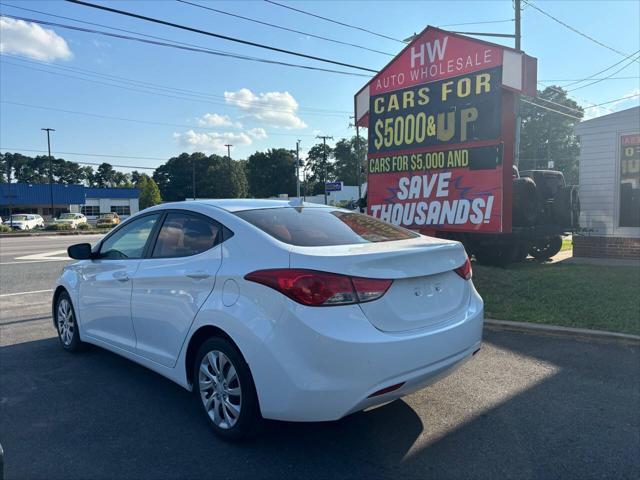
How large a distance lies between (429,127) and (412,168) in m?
0.85

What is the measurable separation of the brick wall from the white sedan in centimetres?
987

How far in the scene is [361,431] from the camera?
3516 millimetres

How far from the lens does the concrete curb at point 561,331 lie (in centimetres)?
542

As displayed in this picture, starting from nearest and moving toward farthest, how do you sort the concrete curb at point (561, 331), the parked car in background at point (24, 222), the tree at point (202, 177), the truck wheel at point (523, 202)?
1. the concrete curb at point (561, 331)
2. the truck wheel at point (523, 202)
3. the parked car in background at point (24, 222)
4. the tree at point (202, 177)

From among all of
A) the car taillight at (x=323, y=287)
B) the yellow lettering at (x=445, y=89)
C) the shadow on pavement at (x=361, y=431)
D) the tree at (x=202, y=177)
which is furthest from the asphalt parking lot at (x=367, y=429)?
the tree at (x=202, y=177)

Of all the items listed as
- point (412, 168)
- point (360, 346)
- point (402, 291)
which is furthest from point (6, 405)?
point (412, 168)

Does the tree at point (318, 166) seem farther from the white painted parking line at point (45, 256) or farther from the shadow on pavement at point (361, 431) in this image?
the shadow on pavement at point (361, 431)

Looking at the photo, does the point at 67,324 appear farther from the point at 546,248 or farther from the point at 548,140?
the point at 548,140

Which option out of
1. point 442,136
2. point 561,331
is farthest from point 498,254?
point 561,331

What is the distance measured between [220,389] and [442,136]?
23.6ft

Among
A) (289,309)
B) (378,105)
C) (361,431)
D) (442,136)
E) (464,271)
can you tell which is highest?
(378,105)

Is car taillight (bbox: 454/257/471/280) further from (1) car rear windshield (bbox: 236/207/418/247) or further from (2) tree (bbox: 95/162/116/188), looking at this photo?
(2) tree (bbox: 95/162/116/188)

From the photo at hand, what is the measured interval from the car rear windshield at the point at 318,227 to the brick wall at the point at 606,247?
9834mm

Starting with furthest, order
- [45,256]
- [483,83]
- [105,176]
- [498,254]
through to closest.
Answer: [105,176] → [45,256] → [498,254] → [483,83]
